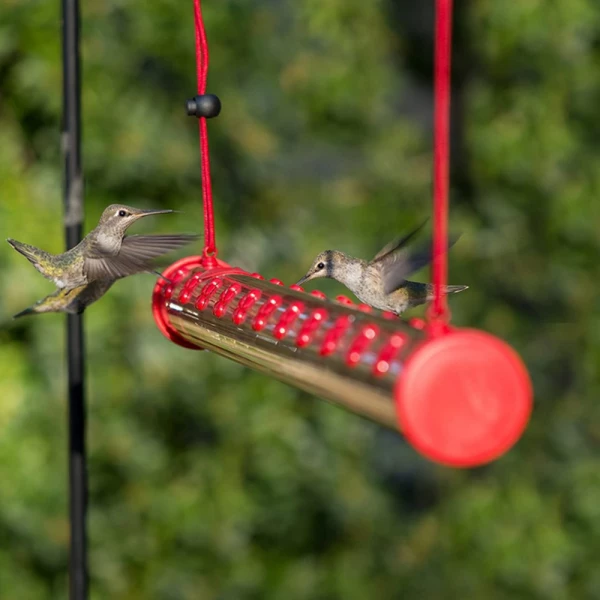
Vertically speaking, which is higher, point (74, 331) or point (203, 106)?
point (203, 106)

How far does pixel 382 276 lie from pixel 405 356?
50 centimetres

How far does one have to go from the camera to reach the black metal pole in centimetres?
161

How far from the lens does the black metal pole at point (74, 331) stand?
5.29 feet

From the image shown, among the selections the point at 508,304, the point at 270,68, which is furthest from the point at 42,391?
the point at 508,304

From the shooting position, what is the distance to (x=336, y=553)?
3.94m

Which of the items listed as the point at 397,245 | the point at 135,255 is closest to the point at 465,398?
the point at 397,245

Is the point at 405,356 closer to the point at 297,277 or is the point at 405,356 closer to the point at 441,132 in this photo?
the point at 441,132

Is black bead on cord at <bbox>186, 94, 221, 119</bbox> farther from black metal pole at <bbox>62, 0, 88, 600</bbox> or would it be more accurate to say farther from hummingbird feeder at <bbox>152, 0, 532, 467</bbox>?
black metal pole at <bbox>62, 0, 88, 600</bbox>

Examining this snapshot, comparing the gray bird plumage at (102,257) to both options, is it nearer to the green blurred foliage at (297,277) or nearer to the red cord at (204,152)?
the red cord at (204,152)

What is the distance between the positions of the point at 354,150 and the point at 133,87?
1.12m

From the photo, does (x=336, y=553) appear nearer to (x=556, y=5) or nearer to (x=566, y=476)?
(x=566, y=476)

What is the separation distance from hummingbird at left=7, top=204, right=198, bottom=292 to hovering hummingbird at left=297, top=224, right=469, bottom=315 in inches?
8.8

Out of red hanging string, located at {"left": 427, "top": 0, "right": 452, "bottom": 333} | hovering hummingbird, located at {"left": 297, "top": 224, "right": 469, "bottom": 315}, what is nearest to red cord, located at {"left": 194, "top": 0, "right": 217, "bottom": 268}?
hovering hummingbird, located at {"left": 297, "top": 224, "right": 469, "bottom": 315}

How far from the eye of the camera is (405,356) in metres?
0.92
